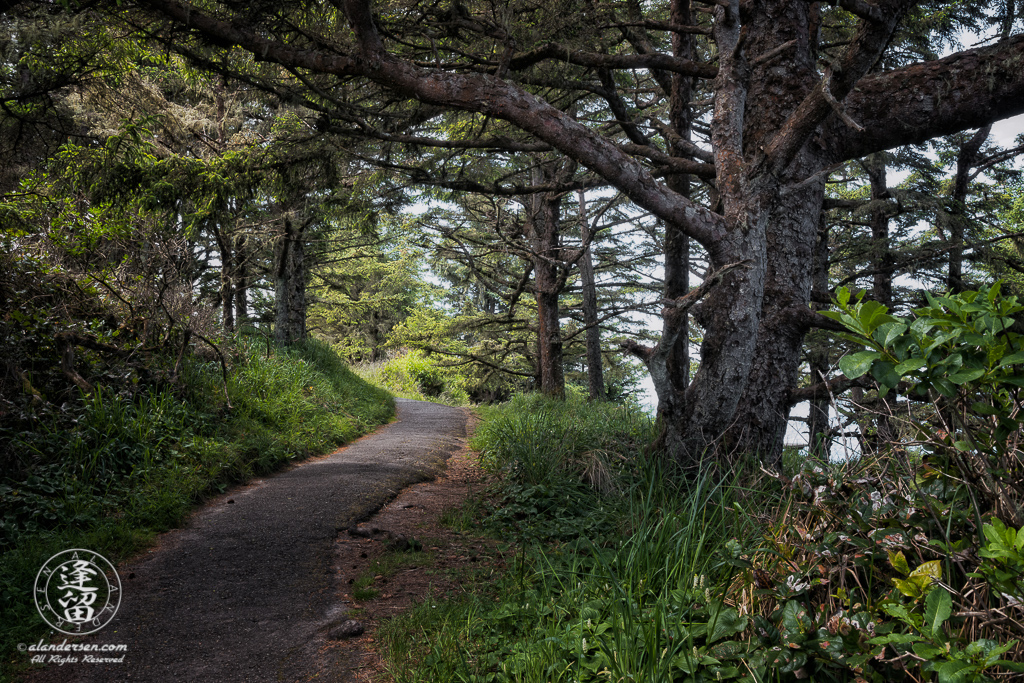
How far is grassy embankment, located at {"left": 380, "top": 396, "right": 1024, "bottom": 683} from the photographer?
63.4 inches

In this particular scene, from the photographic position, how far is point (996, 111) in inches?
167

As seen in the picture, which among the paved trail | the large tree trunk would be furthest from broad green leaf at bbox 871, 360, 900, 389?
the large tree trunk

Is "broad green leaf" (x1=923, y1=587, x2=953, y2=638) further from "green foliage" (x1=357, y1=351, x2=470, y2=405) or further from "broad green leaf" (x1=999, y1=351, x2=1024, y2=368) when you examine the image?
"green foliage" (x1=357, y1=351, x2=470, y2=405)

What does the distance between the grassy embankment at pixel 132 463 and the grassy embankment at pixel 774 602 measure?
2.39 m

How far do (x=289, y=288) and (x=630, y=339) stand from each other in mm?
9079

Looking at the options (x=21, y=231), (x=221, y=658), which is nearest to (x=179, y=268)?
(x=21, y=231)

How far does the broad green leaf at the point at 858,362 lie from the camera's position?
1.65 meters

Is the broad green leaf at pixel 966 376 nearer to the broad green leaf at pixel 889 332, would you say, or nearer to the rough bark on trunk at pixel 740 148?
the broad green leaf at pixel 889 332

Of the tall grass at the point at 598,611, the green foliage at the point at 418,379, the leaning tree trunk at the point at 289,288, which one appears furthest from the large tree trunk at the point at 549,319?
the green foliage at the point at 418,379

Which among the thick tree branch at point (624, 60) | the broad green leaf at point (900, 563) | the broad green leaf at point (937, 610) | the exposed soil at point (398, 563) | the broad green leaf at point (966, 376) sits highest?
the thick tree branch at point (624, 60)

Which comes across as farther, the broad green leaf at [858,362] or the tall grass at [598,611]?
the tall grass at [598,611]

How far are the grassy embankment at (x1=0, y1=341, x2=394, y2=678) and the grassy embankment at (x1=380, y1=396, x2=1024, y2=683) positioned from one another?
2.39 m

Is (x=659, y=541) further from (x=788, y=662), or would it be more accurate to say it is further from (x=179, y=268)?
(x=179, y=268)

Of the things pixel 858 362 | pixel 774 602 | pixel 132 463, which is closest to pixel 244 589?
pixel 132 463
